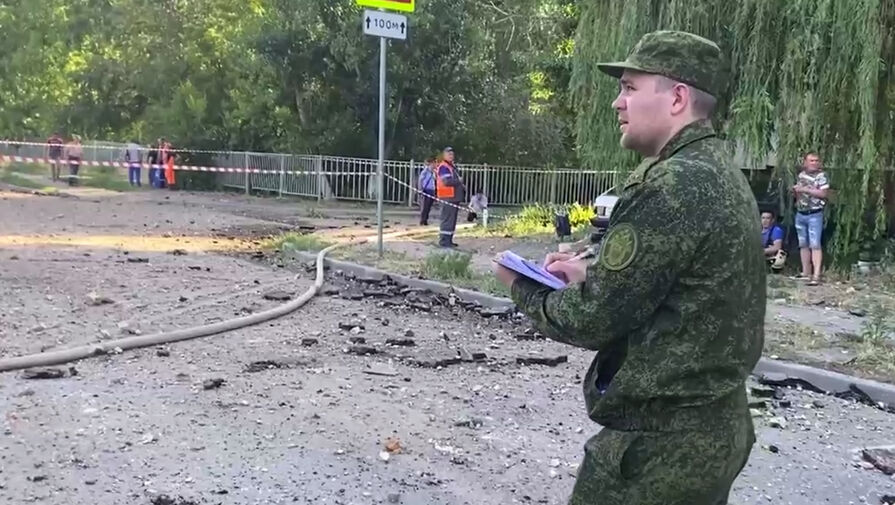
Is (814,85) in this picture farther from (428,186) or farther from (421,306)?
(428,186)

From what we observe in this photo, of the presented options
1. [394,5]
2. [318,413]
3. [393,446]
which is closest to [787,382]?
[393,446]

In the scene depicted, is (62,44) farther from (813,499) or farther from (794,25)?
(813,499)

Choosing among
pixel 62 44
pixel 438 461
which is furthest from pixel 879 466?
pixel 62 44

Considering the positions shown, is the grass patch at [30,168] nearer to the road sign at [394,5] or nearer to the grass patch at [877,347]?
the road sign at [394,5]

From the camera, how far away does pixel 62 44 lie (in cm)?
4075

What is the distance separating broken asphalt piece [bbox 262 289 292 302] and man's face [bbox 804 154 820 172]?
644cm

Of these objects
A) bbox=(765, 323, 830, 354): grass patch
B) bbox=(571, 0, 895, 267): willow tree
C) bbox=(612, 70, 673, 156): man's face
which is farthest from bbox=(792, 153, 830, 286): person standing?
bbox=(612, 70, 673, 156): man's face

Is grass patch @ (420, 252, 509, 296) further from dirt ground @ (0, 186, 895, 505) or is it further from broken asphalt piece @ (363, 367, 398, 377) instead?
broken asphalt piece @ (363, 367, 398, 377)

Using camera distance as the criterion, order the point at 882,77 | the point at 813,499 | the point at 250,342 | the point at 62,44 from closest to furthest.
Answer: the point at 813,499 → the point at 250,342 → the point at 882,77 → the point at 62,44

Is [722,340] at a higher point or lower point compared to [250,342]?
higher

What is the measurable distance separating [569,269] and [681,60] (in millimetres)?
563

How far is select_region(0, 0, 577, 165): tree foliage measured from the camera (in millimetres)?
24094

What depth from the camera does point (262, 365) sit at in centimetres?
652

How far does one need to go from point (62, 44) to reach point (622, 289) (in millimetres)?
43277
